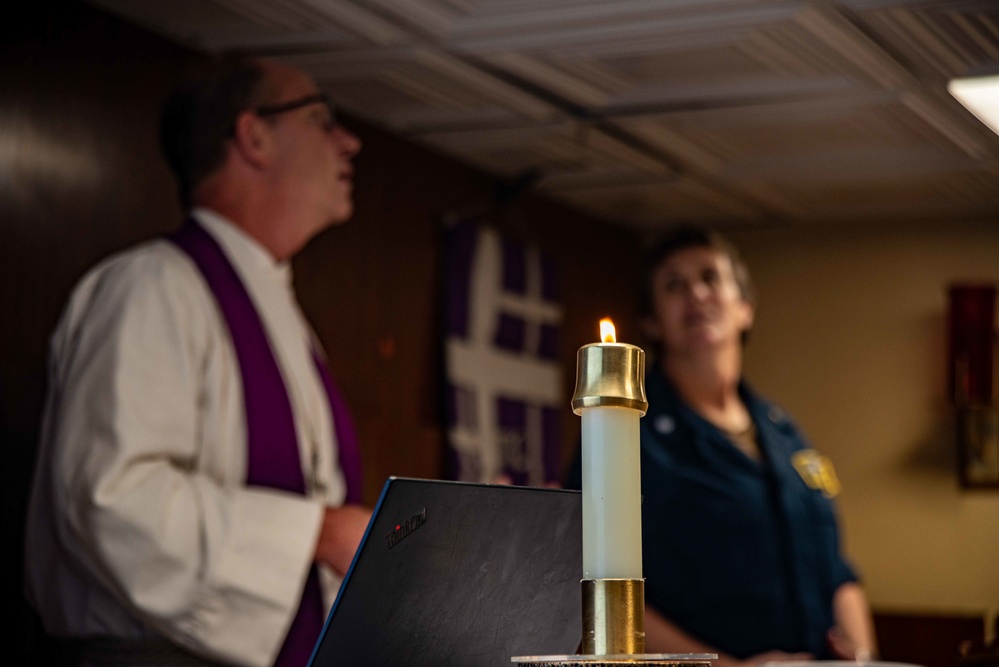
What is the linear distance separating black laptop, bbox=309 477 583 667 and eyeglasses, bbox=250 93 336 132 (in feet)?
5.05

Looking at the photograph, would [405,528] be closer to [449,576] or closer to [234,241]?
[449,576]

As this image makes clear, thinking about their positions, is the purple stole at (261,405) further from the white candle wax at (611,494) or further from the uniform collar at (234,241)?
the white candle wax at (611,494)

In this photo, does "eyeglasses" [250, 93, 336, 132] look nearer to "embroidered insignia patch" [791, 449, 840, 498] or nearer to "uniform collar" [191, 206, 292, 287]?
"uniform collar" [191, 206, 292, 287]

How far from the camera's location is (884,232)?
449cm

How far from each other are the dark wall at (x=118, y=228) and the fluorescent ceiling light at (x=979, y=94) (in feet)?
4.48

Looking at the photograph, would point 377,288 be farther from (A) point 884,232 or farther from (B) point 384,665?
(B) point 384,665

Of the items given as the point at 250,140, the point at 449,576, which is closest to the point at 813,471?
the point at 250,140

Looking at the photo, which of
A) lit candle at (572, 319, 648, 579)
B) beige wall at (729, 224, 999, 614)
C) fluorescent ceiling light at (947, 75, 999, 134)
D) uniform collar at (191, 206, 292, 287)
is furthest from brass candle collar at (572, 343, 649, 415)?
beige wall at (729, 224, 999, 614)

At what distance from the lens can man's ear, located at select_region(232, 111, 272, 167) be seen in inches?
88.7

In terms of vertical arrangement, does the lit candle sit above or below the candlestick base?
above

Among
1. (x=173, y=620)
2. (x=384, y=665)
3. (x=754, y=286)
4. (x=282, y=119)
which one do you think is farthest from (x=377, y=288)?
(x=384, y=665)

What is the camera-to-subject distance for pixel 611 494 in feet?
2.34

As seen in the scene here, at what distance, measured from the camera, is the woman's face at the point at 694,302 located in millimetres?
3234

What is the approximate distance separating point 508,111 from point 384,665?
2.38 m
